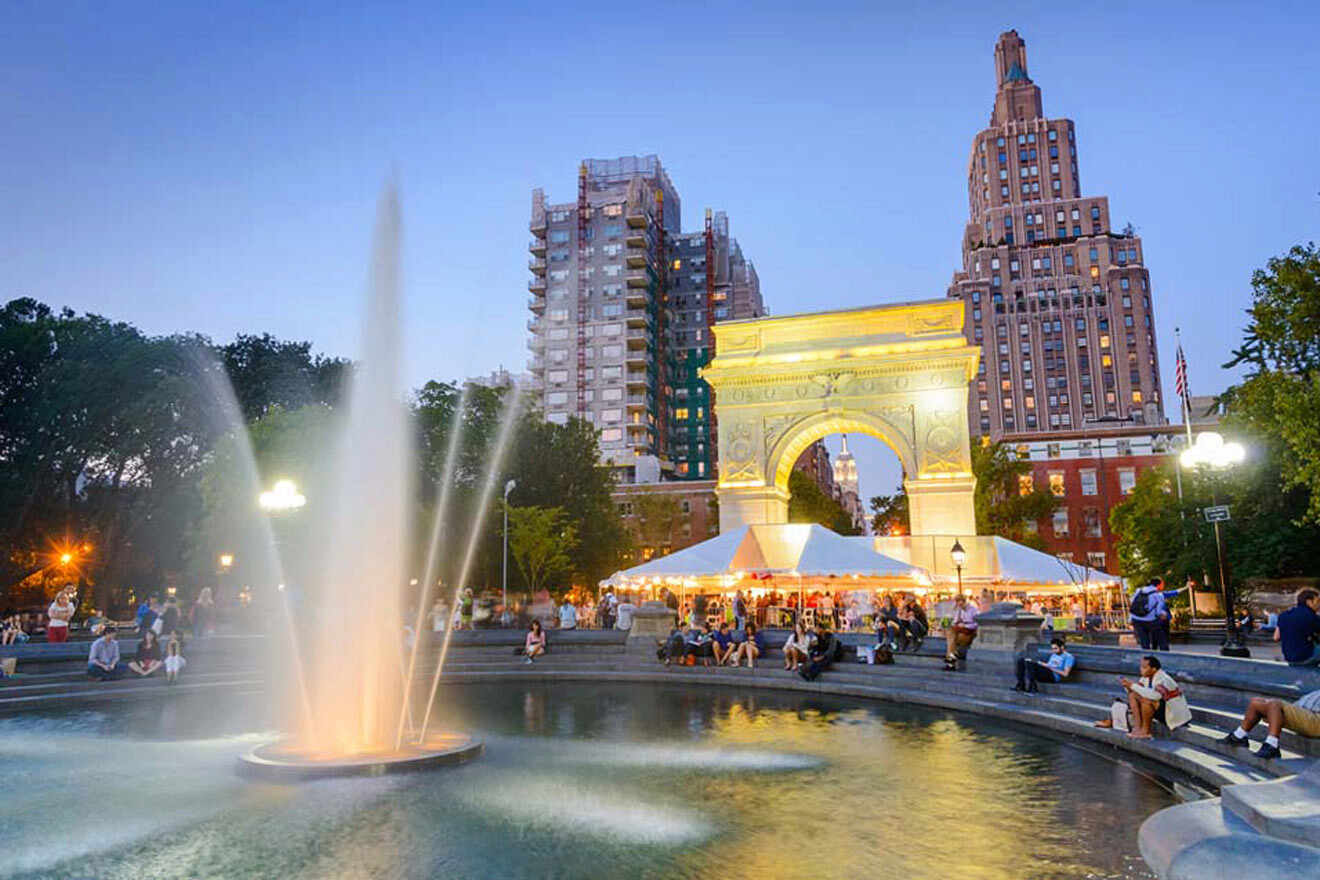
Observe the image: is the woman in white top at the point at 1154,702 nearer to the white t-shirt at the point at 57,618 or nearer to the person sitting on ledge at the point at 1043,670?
the person sitting on ledge at the point at 1043,670

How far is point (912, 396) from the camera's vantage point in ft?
126

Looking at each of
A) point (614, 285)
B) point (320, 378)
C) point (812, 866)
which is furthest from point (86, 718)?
point (614, 285)

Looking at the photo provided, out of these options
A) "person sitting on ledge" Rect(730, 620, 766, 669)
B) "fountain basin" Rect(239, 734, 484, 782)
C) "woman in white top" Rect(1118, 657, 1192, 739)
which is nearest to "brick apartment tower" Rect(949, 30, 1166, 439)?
"person sitting on ledge" Rect(730, 620, 766, 669)

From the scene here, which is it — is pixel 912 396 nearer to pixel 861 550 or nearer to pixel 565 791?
pixel 861 550

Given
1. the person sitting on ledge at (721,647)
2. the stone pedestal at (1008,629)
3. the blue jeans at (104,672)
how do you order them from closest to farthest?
the stone pedestal at (1008,629)
the blue jeans at (104,672)
the person sitting on ledge at (721,647)

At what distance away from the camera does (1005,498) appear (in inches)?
2699

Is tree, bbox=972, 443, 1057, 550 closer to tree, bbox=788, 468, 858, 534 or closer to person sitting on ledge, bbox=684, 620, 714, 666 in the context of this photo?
tree, bbox=788, 468, 858, 534

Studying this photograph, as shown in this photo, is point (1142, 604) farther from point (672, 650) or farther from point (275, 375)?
point (275, 375)

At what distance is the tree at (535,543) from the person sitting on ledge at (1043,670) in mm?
30306

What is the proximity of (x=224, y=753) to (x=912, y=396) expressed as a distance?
105 ft

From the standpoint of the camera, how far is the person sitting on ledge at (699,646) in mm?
21797

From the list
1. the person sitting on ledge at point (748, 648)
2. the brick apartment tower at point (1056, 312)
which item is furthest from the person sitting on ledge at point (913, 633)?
the brick apartment tower at point (1056, 312)

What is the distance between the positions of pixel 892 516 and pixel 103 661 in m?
64.9

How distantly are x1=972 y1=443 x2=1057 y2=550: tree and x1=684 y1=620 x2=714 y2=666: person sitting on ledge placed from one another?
148ft
